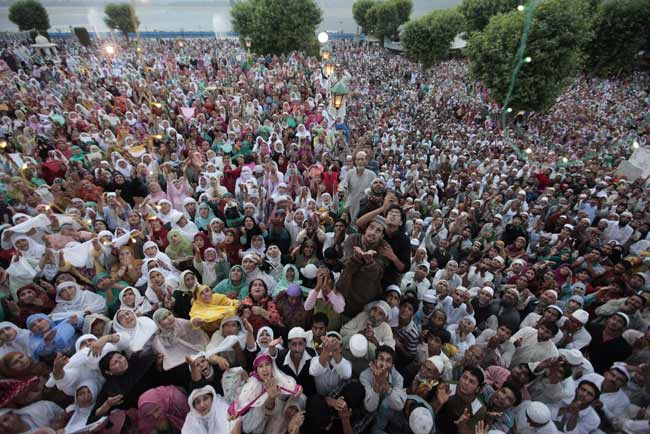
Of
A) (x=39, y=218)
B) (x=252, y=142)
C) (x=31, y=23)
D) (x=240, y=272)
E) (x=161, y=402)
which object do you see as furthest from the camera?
(x=31, y=23)

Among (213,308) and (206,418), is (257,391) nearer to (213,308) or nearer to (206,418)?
(206,418)

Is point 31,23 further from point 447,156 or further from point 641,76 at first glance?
point 641,76

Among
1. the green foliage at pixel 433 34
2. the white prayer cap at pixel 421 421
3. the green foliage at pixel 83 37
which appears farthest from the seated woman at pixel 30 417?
the green foliage at pixel 83 37

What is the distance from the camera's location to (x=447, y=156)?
384 inches

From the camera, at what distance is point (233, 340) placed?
2816 millimetres

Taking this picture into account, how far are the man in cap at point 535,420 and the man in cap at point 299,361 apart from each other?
1841 mm

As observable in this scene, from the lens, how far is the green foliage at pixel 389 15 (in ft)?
119

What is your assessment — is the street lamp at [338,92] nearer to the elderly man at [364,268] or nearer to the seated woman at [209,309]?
the elderly man at [364,268]

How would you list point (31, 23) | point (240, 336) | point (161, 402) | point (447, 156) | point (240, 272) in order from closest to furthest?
point (161, 402), point (240, 336), point (240, 272), point (447, 156), point (31, 23)

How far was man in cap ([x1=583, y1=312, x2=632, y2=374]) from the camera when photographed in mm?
3418

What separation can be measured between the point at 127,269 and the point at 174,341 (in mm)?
1617

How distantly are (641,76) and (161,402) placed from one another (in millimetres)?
30995

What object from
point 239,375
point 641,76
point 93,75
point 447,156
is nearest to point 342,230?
point 239,375

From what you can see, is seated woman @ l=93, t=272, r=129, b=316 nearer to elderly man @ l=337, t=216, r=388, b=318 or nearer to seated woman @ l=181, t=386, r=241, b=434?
seated woman @ l=181, t=386, r=241, b=434
